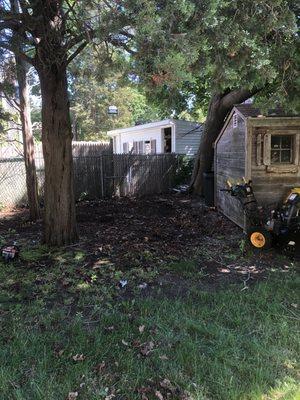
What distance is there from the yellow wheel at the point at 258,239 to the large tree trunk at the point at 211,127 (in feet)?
20.1

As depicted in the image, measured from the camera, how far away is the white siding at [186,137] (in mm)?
19234

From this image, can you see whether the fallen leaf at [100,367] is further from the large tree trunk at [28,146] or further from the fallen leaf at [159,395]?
the large tree trunk at [28,146]

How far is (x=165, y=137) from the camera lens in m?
20.9

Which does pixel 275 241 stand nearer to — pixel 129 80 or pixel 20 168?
pixel 129 80

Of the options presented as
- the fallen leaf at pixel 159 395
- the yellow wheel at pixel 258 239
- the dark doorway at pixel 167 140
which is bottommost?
the fallen leaf at pixel 159 395

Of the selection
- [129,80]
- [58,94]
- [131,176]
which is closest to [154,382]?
[129,80]

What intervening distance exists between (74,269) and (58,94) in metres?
2.79

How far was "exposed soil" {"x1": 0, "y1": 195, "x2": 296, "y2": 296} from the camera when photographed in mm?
5320

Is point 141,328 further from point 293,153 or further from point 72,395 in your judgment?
point 293,153

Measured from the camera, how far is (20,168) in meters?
11.5

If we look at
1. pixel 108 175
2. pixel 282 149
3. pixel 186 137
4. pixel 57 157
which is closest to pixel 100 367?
pixel 57 157

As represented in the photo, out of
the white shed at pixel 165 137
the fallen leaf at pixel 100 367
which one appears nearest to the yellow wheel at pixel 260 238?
the fallen leaf at pixel 100 367

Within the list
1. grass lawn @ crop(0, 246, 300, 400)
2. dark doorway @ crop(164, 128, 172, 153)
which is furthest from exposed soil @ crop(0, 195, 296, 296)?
dark doorway @ crop(164, 128, 172, 153)

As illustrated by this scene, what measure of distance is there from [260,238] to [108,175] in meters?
7.99
